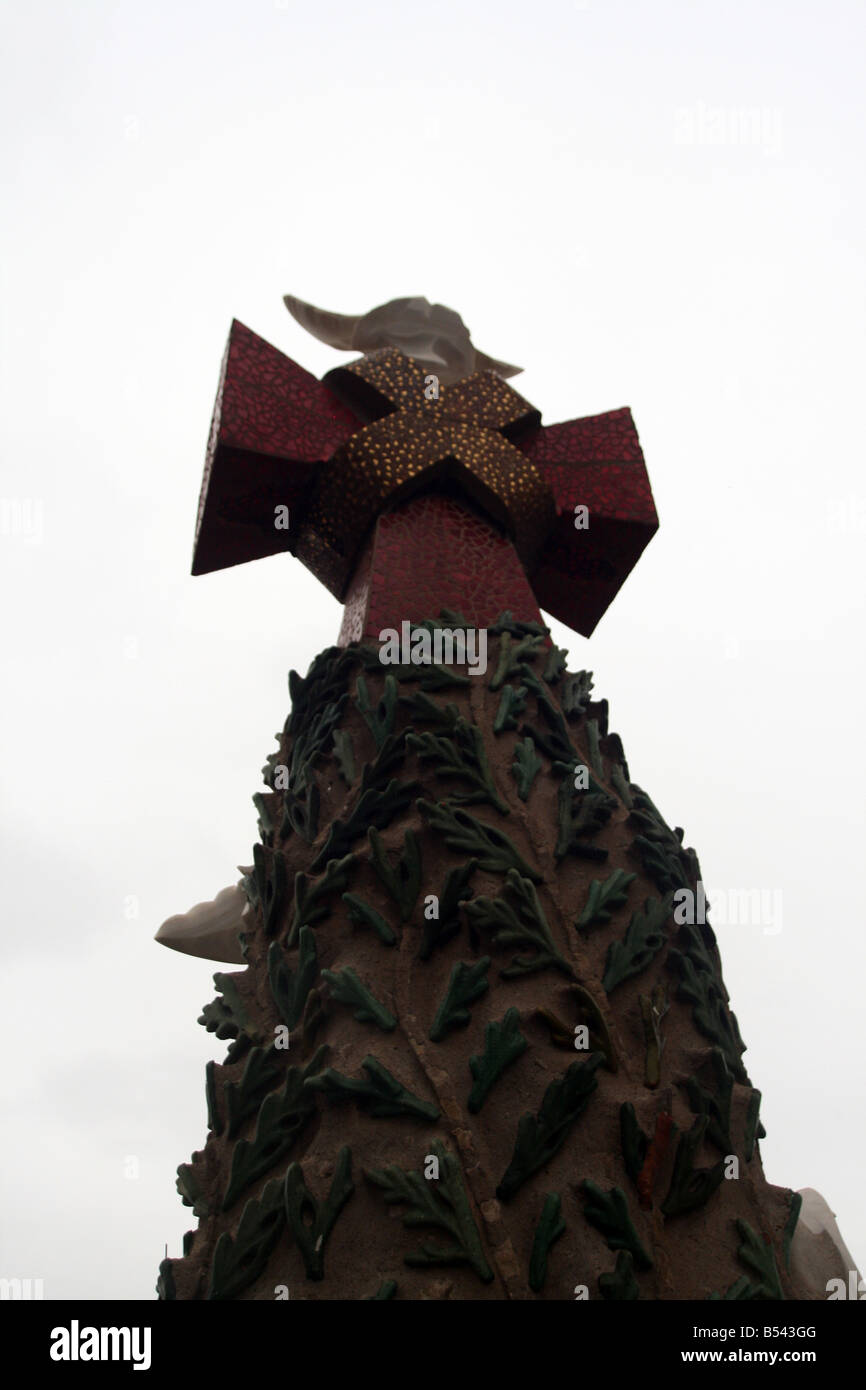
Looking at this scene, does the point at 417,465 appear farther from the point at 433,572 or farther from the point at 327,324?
the point at 327,324

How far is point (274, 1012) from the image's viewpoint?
3.21 m

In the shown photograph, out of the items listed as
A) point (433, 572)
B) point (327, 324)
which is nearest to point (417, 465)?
point (433, 572)

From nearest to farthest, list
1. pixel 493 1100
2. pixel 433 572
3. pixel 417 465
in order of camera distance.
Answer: pixel 493 1100 < pixel 433 572 < pixel 417 465

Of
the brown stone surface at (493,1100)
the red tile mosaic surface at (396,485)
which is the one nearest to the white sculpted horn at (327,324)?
the red tile mosaic surface at (396,485)

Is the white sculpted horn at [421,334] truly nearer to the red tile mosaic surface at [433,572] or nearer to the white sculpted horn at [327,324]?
the white sculpted horn at [327,324]

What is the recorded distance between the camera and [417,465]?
14.1ft

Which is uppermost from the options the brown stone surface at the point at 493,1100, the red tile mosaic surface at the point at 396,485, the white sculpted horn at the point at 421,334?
the white sculpted horn at the point at 421,334

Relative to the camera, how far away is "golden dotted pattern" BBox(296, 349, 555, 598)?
429 centimetres

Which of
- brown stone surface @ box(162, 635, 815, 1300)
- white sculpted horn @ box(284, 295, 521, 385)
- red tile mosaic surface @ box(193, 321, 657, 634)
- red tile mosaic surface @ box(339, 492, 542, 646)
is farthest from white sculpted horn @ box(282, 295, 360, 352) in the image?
brown stone surface @ box(162, 635, 815, 1300)

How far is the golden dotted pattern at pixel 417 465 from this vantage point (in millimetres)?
4293

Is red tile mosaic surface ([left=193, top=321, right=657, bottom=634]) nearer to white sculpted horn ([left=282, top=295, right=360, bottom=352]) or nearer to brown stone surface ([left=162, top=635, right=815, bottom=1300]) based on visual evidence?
white sculpted horn ([left=282, top=295, right=360, bottom=352])

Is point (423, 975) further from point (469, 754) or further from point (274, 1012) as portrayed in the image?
point (469, 754)

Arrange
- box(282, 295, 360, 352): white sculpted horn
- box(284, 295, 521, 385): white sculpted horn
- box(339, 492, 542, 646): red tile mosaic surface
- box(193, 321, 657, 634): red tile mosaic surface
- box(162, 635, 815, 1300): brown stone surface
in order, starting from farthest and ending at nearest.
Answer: box(282, 295, 360, 352): white sculpted horn → box(284, 295, 521, 385): white sculpted horn → box(193, 321, 657, 634): red tile mosaic surface → box(339, 492, 542, 646): red tile mosaic surface → box(162, 635, 815, 1300): brown stone surface

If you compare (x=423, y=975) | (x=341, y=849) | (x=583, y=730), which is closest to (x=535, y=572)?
(x=583, y=730)
